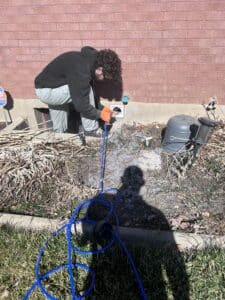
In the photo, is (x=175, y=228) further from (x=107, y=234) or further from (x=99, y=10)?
(x=99, y=10)

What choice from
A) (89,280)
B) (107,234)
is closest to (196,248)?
(107,234)

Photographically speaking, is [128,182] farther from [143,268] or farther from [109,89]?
[109,89]

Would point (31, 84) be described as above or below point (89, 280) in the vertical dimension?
above

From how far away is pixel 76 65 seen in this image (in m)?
2.97

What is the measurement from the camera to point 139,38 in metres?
3.69

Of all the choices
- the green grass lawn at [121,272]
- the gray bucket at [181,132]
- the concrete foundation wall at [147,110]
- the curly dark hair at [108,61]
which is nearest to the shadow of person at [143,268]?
the green grass lawn at [121,272]

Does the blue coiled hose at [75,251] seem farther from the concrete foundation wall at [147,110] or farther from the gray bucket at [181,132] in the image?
the concrete foundation wall at [147,110]

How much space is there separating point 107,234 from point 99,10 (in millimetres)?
3261

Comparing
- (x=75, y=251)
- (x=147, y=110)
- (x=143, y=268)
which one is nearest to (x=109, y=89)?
(x=147, y=110)

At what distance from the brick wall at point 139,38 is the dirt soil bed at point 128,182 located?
1137 millimetres

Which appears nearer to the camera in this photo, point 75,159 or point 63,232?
point 63,232

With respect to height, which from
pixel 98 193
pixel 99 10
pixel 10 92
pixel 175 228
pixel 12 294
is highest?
pixel 99 10

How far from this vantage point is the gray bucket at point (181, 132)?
3.11m

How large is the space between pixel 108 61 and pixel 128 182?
6.06ft
